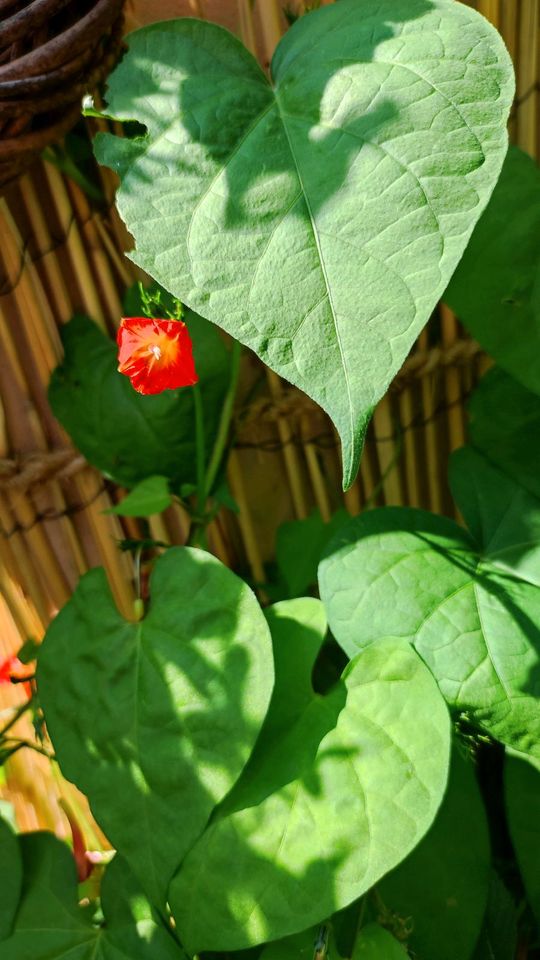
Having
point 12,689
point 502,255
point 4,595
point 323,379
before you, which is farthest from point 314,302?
point 12,689

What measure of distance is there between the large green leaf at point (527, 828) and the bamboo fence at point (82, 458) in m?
0.32

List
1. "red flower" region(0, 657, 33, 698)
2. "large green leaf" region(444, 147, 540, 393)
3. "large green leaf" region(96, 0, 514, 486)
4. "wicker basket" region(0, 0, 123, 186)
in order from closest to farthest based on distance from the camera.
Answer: "large green leaf" region(96, 0, 514, 486)
"wicker basket" region(0, 0, 123, 186)
"large green leaf" region(444, 147, 540, 393)
"red flower" region(0, 657, 33, 698)

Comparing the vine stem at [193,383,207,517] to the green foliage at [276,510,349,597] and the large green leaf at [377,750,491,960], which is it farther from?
the large green leaf at [377,750,491,960]

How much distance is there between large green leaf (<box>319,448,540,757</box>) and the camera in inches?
24.0

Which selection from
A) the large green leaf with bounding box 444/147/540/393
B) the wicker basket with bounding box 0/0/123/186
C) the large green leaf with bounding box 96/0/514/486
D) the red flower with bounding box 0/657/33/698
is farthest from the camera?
the red flower with bounding box 0/657/33/698

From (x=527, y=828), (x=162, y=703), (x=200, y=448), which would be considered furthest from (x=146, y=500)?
(x=527, y=828)

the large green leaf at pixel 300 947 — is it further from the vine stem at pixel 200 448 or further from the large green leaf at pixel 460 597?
the vine stem at pixel 200 448

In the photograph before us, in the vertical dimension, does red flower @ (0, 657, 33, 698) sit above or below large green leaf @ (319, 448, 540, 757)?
below

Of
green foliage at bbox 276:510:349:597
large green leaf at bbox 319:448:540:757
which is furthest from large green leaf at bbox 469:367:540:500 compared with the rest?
green foliage at bbox 276:510:349:597

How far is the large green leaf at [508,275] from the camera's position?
671mm

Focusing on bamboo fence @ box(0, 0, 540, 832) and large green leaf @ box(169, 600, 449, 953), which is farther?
bamboo fence @ box(0, 0, 540, 832)

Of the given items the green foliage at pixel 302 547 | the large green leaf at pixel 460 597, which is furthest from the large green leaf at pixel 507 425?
the green foliage at pixel 302 547

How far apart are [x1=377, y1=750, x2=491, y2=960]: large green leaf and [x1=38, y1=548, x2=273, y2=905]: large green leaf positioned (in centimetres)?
17

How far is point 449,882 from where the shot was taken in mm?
669
